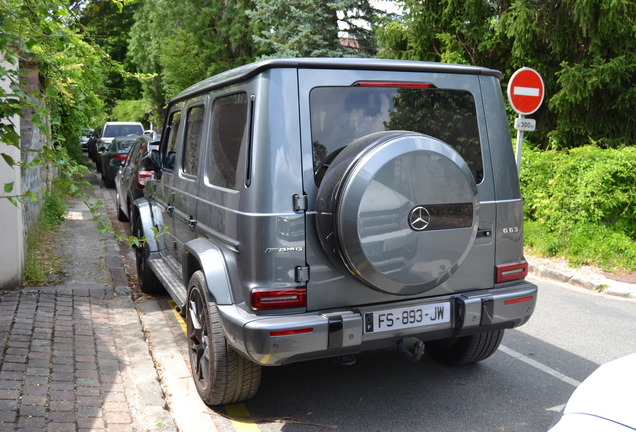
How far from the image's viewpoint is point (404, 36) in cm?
1434

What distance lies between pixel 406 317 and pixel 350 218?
792 millimetres

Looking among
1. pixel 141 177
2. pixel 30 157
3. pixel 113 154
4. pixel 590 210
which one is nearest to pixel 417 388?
pixel 141 177

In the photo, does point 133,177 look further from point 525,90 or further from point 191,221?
point 525,90

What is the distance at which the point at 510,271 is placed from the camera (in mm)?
3955

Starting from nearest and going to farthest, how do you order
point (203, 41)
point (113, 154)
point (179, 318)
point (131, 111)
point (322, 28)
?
point (179, 318) < point (113, 154) < point (322, 28) < point (203, 41) < point (131, 111)

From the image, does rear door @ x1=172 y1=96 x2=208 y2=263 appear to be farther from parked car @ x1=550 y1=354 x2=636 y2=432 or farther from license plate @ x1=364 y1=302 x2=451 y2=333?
parked car @ x1=550 y1=354 x2=636 y2=432

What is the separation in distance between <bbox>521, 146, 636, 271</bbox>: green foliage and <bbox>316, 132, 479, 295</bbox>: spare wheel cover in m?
5.77

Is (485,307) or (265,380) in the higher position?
(485,307)

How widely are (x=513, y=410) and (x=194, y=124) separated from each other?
3.20m

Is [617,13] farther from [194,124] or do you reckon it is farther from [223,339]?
[223,339]

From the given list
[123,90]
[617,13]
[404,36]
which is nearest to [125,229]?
[404,36]

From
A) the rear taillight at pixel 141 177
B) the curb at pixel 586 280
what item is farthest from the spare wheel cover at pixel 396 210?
the rear taillight at pixel 141 177

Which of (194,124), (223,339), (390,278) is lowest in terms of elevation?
(223,339)

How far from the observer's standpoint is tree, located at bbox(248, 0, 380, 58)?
21.1 metres
